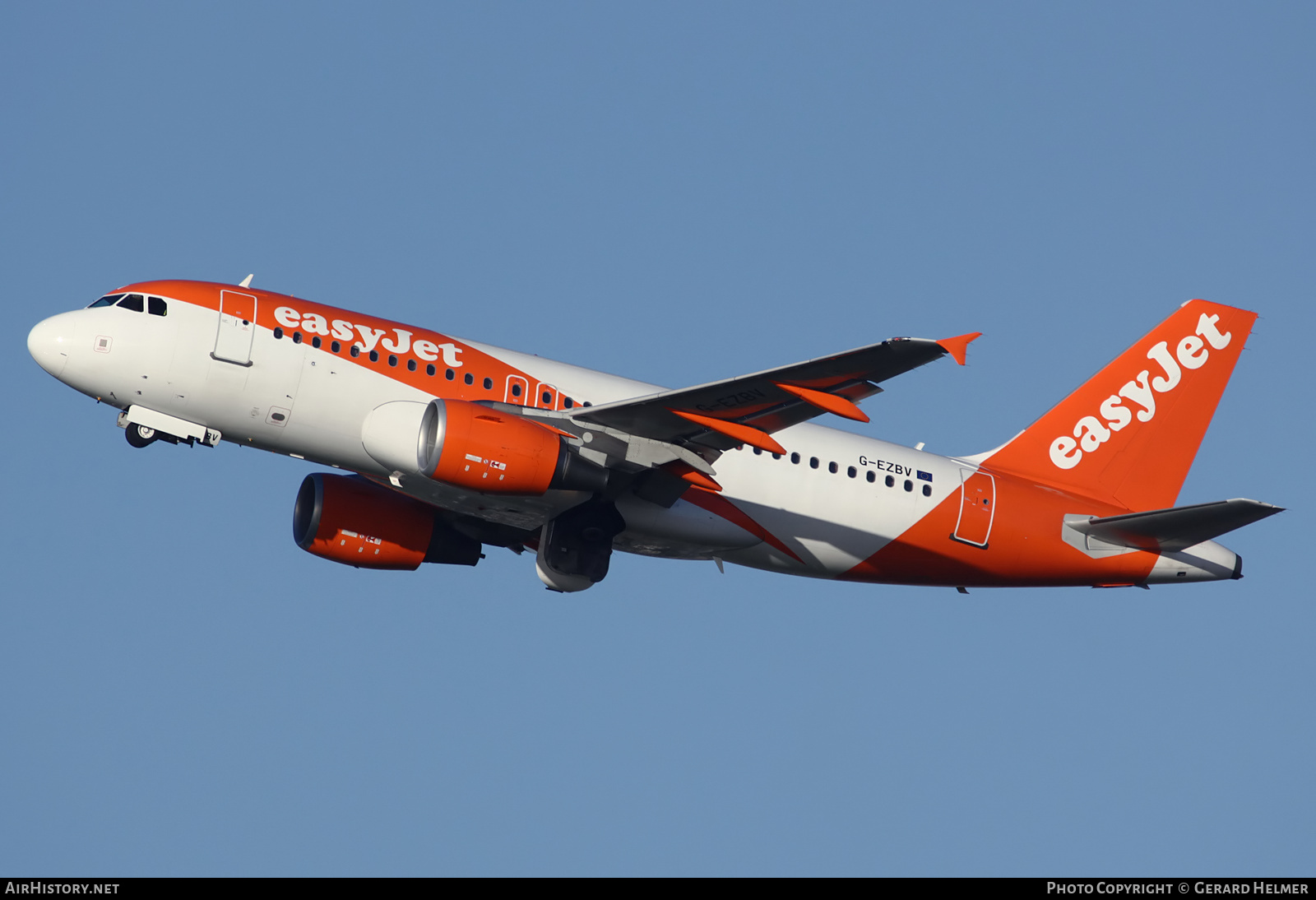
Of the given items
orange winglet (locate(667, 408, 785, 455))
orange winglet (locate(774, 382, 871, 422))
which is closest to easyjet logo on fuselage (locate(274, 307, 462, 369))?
orange winglet (locate(667, 408, 785, 455))

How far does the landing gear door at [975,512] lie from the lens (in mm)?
31766

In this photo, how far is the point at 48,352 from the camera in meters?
27.5

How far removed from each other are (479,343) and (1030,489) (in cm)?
1295

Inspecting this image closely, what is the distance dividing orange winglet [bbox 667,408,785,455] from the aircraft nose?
1160 cm

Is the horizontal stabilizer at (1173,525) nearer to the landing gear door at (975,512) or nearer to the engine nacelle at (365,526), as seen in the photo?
the landing gear door at (975,512)

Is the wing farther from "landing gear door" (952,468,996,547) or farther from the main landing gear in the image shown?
"landing gear door" (952,468,996,547)

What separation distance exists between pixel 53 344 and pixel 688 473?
1250 cm

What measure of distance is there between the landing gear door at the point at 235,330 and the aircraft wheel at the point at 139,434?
195cm

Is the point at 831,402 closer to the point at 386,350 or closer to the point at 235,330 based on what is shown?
the point at 386,350

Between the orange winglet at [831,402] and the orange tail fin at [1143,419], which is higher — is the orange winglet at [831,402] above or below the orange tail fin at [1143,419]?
below

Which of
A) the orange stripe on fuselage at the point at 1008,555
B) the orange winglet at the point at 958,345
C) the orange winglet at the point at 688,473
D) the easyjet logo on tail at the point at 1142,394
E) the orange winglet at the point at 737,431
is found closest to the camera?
the orange winglet at the point at 958,345

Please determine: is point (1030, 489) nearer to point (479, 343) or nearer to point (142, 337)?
point (479, 343)

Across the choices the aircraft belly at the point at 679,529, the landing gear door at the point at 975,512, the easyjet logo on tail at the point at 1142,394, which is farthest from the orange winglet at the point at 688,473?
the easyjet logo on tail at the point at 1142,394
